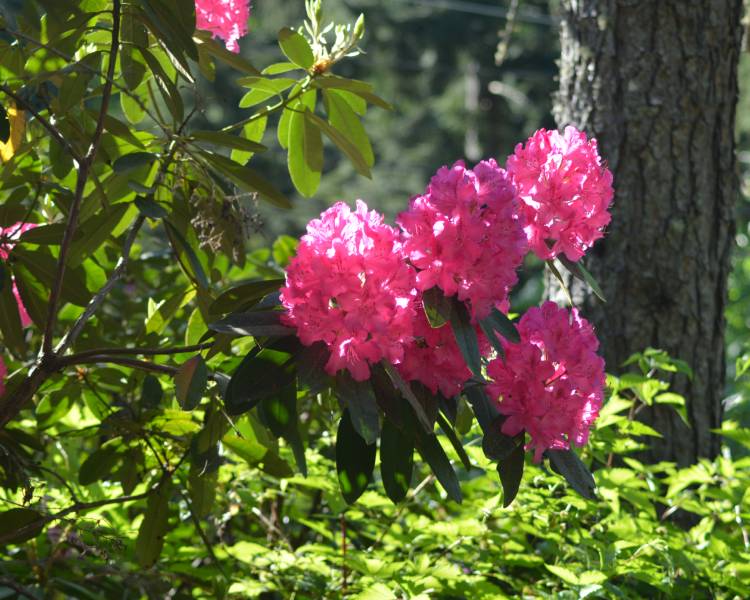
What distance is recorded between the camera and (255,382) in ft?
4.23

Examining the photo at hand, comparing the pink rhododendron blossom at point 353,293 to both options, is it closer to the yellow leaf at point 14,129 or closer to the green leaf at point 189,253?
the green leaf at point 189,253

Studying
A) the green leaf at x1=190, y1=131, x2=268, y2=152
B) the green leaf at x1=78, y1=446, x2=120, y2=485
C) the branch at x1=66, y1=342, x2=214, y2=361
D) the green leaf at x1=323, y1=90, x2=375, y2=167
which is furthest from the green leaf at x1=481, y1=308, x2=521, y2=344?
→ the green leaf at x1=78, y1=446, x2=120, y2=485

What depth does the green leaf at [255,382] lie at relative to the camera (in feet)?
4.22

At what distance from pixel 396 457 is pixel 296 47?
2.27 ft

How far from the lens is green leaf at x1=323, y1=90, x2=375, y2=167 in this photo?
5.98ft

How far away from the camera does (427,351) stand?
133 centimetres

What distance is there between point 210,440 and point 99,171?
20.7 inches

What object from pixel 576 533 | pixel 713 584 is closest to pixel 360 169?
pixel 576 533

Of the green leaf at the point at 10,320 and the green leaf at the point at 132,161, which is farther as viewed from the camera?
the green leaf at the point at 10,320

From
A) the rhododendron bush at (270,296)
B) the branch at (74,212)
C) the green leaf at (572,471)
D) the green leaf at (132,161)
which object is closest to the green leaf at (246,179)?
the rhododendron bush at (270,296)

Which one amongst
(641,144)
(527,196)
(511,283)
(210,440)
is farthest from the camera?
(641,144)

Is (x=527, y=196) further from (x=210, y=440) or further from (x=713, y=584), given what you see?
(x=713, y=584)

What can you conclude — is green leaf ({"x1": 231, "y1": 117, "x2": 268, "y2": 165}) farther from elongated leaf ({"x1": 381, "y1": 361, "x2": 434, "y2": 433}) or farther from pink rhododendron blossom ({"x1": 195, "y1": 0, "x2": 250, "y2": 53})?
elongated leaf ({"x1": 381, "y1": 361, "x2": 434, "y2": 433})

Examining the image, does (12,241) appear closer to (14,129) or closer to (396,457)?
(14,129)
